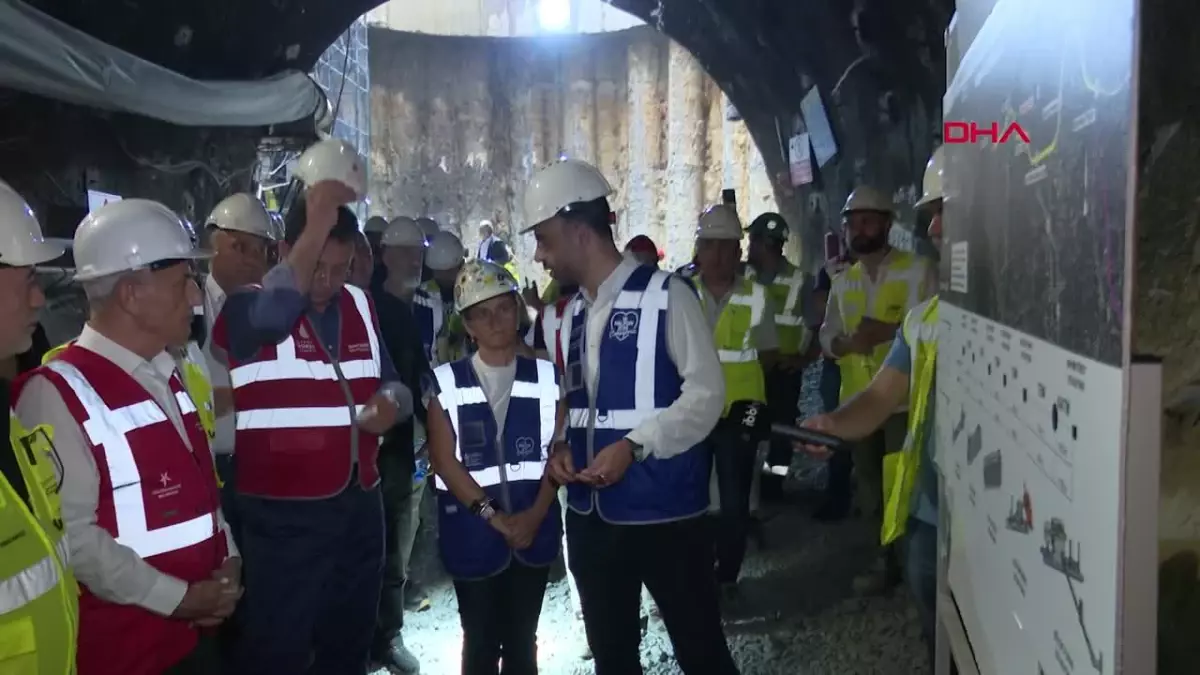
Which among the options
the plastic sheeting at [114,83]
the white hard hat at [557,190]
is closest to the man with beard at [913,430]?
the white hard hat at [557,190]

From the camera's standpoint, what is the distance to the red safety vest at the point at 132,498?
2016 millimetres

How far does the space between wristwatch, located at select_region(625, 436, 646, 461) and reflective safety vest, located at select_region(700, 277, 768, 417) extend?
235 centimetres

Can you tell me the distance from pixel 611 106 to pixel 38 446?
18.0m

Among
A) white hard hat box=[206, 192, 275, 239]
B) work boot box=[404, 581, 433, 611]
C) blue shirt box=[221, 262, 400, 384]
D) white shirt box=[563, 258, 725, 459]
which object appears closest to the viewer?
blue shirt box=[221, 262, 400, 384]

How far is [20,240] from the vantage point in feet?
6.20

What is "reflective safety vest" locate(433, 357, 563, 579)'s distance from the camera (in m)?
3.04

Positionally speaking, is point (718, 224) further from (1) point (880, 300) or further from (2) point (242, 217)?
(2) point (242, 217)

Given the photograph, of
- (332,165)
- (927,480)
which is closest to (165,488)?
(332,165)

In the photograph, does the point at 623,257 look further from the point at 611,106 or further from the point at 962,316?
the point at 611,106

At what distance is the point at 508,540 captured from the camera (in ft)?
9.78

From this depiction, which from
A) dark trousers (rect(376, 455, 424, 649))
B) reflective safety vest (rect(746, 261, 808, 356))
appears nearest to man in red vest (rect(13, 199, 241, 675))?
dark trousers (rect(376, 455, 424, 649))

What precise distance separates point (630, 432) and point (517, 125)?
690 inches

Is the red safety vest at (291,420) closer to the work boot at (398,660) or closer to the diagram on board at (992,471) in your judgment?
the work boot at (398,660)

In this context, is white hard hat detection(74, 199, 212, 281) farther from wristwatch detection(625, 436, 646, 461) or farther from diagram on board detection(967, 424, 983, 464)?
diagram on board detection(967, 424, 983, 464)
